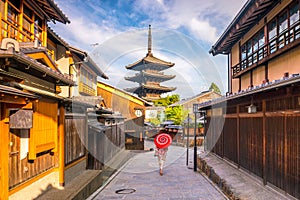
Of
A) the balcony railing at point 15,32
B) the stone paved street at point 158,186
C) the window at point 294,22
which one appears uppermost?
the window at point 294,22

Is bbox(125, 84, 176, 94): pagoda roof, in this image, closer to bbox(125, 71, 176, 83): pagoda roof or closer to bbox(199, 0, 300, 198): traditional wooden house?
bbox(125, 71, 176, 83): pagoda roof

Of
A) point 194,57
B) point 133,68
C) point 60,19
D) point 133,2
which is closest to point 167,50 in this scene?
point 194,57

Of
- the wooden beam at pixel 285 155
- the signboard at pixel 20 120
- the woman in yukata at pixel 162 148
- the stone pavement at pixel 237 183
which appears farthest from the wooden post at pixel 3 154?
the woman in yukata at pixel 162 148

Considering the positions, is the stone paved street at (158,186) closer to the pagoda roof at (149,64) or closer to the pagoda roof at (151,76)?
the pagoda roof at (151,76)

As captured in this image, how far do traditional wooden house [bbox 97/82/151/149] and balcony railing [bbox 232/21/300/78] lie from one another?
11945mm

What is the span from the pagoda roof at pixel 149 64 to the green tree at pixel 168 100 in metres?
5.67

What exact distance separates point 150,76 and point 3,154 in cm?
4079

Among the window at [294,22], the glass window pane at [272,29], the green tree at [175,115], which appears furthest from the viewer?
the green tree at [175,115]

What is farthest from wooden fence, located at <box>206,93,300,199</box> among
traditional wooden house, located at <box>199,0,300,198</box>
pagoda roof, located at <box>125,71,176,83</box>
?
pagoda roof, located at <box>125,71,176,83</box>

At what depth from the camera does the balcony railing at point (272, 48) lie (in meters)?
9.35

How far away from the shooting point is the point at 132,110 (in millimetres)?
27234

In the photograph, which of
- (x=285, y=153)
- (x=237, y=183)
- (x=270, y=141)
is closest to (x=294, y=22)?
(x=270, y=141)

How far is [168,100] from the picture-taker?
158 feet

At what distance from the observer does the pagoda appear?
4500cm
